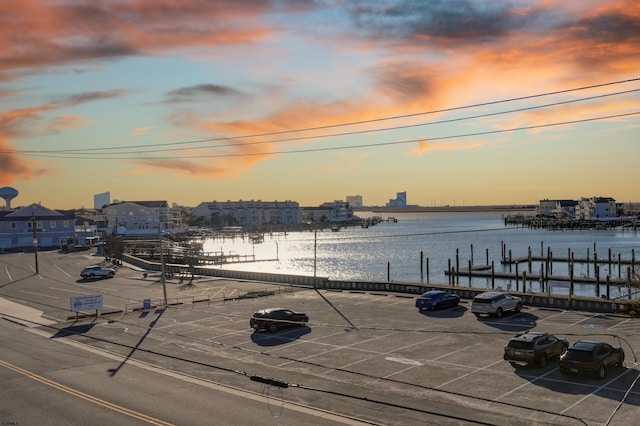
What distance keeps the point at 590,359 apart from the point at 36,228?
12888 centimetres

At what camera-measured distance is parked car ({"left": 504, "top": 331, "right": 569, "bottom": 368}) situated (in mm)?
28141

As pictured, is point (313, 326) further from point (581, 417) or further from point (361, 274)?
point (361, 274)

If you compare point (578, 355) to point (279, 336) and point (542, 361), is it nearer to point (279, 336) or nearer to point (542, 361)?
point (542, 361)

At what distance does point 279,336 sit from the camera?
3769 cm

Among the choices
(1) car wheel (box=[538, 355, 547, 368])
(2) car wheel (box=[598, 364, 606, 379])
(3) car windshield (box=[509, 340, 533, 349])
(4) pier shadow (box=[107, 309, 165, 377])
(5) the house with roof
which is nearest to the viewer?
(2) car wheel (box=[598, 364, 606, 379])

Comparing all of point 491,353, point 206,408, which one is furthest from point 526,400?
point 206,408

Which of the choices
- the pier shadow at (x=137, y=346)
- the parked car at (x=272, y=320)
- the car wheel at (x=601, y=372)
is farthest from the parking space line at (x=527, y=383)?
the pier shadow at (x=137, y=346)

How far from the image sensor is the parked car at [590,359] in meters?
26.1

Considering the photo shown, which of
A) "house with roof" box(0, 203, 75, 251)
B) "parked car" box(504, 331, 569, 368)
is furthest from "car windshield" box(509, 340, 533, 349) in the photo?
"house with roof" box(0, 203, 75, 251)

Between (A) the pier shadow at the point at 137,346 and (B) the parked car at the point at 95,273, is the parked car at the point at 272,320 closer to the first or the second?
(A) the pier shadow at the point at 137,346

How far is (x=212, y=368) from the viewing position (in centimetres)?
2995

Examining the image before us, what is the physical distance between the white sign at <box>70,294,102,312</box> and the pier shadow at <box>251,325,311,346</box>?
1502cm

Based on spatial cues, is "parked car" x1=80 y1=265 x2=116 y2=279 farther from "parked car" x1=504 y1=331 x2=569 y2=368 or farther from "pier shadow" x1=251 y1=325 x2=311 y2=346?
"parked car" x1=504 y1=331 x2=569 y2=368

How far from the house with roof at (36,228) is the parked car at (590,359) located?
403ft
